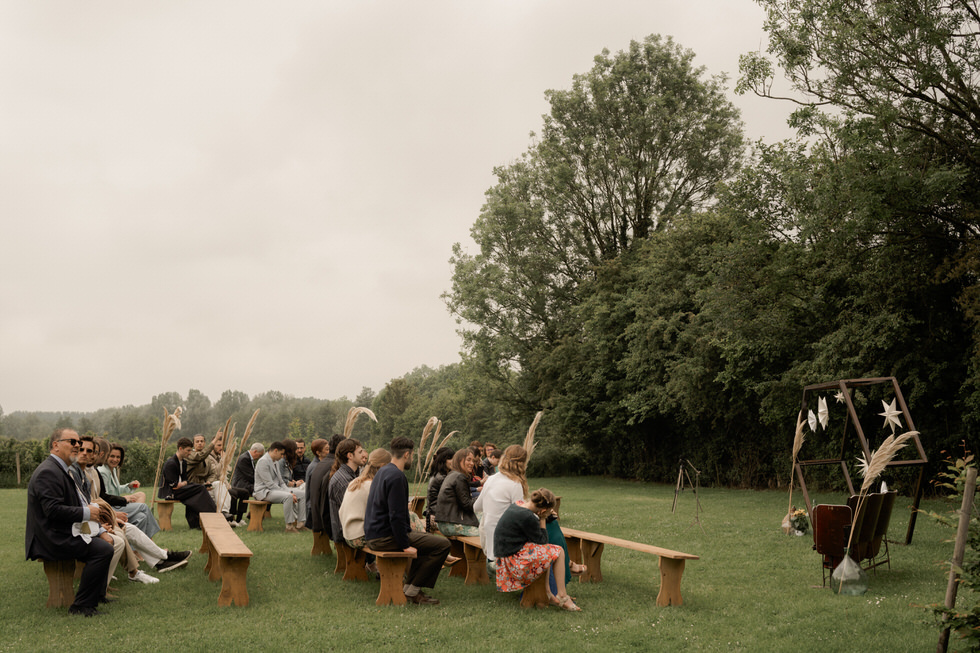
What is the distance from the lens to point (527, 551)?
24.4 ft

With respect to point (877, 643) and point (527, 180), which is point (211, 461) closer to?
point (877, 643)

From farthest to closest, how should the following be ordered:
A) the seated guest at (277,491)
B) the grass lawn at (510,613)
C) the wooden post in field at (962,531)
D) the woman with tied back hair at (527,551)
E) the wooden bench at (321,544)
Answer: the seated guest at (277,491), the wooden bench at (321,544), the woman with tied back hair at (527,551), the grass lawn at (510,613), the wooden post in field at (962,531)

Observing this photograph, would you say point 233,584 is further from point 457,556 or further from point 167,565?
point 457,556

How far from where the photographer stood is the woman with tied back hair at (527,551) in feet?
24.2

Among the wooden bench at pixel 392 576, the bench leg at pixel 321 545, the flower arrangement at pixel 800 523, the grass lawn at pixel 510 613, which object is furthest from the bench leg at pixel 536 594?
the flower arrangement at pixel 800 523

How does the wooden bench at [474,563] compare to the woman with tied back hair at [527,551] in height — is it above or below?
below

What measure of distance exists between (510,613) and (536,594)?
379 millimetres

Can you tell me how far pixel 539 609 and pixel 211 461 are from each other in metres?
7.93

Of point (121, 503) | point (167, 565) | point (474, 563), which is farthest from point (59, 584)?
point (474, 563)

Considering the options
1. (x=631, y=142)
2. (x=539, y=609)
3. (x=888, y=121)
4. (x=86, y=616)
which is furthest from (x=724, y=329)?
(x=86, y=616)

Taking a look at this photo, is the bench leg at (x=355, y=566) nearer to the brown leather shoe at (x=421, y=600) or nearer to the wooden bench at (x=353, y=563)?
the wooden bench at (x=353, y=563)

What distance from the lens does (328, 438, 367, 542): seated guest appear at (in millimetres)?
9172

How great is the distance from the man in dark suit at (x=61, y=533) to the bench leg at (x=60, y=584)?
220 mm

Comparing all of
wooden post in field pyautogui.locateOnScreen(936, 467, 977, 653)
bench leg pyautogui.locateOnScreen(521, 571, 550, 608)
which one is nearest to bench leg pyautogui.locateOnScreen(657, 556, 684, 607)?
bench leg pyautogui.locateOnScreen(521, 571, 550, 608)
